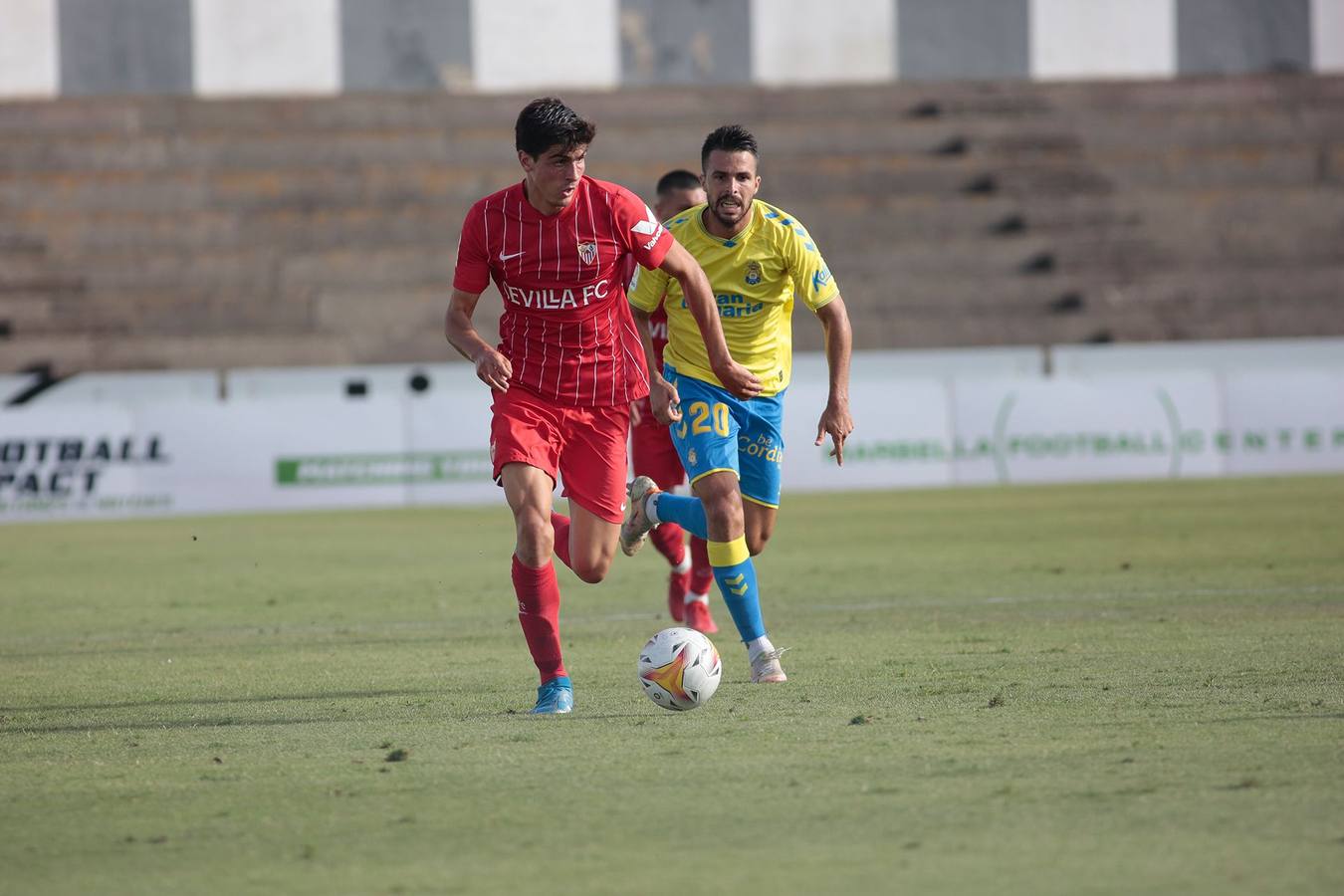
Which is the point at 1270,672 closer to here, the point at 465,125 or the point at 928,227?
the point at 928,227

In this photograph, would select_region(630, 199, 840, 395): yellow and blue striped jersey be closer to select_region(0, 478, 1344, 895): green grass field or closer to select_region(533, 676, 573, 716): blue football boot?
select_region(0, 478, 1344, 895): green grass field

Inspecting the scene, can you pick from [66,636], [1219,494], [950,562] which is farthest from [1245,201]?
[66,636]

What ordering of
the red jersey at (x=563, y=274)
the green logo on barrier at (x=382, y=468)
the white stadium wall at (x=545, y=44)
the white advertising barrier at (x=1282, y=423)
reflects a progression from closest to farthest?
the red jersey at (x=563, y=274), the green logo on barrier at (x=382, y=468), the white advertising barrier at (x=1282, y=423), the white stadium wall at (x=545, y=44)

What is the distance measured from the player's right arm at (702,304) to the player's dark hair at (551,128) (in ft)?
1.77

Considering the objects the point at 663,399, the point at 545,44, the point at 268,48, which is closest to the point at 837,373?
the point at 663,399

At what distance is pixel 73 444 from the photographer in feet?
60.4

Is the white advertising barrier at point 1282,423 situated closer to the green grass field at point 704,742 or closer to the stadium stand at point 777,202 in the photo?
the stadium stand at point 777,202

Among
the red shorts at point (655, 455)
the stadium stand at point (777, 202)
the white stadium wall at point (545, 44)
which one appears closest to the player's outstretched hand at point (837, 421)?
the red shorts at point (655, 455)

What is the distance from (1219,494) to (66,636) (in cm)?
1172

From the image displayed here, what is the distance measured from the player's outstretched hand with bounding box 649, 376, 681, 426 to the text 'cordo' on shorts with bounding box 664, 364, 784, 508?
0.21m

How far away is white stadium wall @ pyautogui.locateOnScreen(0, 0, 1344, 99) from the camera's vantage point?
1163 inches

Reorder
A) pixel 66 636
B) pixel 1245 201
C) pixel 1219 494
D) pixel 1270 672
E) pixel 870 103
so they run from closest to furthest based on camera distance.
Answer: pixel 1270 672 < pixel 66 636 < pixel 1219 494 < pixel 1245 201 < pixel 870 103

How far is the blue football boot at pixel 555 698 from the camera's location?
6.09 meters

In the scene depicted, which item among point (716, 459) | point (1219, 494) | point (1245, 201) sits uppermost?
point (1245, 201)
